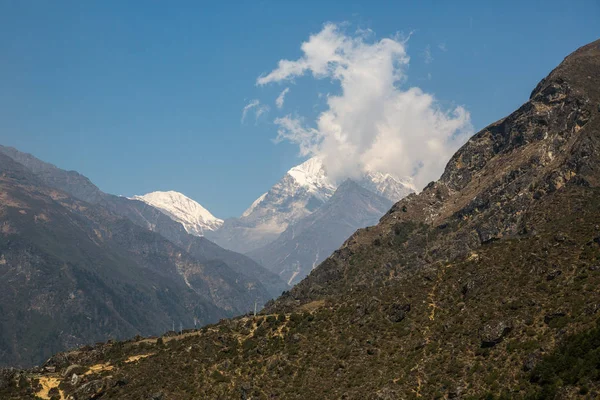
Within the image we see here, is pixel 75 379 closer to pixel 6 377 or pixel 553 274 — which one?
pixel 6 377

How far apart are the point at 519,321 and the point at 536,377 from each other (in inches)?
766

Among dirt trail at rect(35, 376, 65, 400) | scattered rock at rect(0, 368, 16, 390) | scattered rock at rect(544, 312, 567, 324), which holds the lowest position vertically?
dirt trail at rect(35, 376, 65, 400)

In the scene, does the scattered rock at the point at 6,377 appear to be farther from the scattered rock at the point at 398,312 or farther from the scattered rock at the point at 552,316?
the scattered rock at the point at 552,316

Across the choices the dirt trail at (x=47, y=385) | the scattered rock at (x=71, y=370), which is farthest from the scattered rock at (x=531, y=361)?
the scattered rock at (x=71, y=370)

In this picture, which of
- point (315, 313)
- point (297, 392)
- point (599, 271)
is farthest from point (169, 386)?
point (599, 271)

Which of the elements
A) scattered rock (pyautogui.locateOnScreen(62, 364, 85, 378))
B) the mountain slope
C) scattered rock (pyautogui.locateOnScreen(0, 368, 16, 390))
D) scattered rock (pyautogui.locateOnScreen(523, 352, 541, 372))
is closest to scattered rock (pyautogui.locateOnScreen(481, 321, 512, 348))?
the mountain slope

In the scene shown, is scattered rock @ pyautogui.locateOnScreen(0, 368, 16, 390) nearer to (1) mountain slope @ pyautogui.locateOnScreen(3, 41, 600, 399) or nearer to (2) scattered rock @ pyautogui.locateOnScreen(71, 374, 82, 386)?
(1) mountain slope @ pyautogui.locateOnScreen(3, 41, 600, 399)

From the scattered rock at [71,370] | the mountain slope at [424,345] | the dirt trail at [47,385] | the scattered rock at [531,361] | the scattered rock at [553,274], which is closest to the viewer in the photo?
the scattered rock at [531,361]

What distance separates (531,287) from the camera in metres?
124

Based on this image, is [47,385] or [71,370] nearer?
[47,385]

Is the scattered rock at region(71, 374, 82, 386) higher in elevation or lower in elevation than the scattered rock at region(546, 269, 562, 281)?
lower

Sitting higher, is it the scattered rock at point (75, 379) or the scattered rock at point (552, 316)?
the scattered rock at point (552, 316)

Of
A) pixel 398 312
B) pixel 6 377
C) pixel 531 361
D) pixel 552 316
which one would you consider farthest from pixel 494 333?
pixel 6 377

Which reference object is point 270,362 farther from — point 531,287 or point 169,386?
point 531,287
